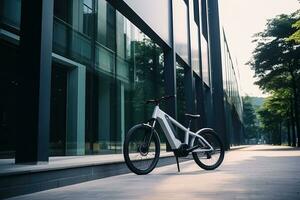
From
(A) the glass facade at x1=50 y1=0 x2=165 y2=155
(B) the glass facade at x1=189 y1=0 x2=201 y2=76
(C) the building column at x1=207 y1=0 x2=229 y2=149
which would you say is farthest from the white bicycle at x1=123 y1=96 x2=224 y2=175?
(C) the building column at x1=207 y1=0 x2=229 y2=149

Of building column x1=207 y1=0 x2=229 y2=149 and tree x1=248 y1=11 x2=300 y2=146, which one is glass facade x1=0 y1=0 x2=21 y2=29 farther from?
tree x1=248 y1=11 x2=300 y2=146

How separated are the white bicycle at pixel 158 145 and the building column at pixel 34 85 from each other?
131 cm

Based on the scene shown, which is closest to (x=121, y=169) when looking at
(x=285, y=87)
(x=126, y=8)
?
(x=126, y=8)

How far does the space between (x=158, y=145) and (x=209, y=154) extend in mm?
1233

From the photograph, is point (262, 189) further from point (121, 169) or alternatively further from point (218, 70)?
point (218, 70)

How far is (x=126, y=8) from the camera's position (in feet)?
24.8

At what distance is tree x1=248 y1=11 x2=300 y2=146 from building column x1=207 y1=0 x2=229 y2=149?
32.8 ft

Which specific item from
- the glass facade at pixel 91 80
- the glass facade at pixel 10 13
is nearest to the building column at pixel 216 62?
the glass facade at pixel 91 80

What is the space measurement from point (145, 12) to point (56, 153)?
373cm

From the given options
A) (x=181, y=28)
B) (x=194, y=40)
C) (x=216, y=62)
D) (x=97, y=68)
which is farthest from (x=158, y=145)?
(x=216, y=62)

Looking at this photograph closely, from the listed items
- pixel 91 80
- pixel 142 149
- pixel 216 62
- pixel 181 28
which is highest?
pixel 216 62

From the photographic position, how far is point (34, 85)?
390cm

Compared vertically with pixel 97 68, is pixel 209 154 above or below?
below

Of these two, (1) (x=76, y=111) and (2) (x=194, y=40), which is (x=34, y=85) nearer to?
(1) (x=76, y=111)
